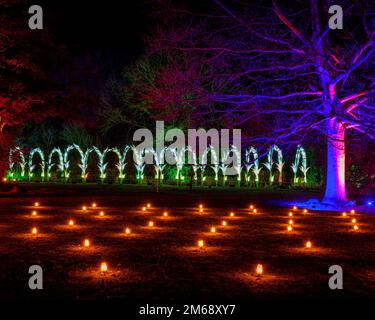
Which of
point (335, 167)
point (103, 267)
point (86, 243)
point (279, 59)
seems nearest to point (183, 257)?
point (103, 267)

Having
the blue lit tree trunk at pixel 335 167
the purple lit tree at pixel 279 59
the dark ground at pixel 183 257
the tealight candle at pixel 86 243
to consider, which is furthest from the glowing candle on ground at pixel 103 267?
the blue lit tree trunk at pixel 335 167

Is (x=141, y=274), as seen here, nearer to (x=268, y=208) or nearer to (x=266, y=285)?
(x=266, y=285)

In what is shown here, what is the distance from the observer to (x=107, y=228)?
11.7 metres

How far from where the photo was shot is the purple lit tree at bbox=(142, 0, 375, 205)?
57.2 feet

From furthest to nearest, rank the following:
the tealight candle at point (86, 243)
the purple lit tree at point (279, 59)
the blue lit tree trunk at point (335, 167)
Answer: the blue lit tree trunk at point (335, 167) < the purple lit tree at point (279, 59) < the tealight candle at point (86, 243)

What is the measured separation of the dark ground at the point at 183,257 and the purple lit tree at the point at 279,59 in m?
4.65

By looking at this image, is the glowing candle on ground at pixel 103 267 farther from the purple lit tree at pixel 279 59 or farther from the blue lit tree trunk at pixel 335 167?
the blue lit tree trunk at pixel 335 167

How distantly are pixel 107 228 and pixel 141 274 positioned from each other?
4822 millimetres

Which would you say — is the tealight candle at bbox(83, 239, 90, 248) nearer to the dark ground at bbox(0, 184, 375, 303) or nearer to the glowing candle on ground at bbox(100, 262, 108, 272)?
the dark ground at bbox(0, 184, 375, 303)

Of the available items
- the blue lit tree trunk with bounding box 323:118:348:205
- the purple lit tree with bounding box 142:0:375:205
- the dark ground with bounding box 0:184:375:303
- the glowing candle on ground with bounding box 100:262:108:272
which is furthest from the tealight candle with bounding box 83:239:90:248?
the blue lit tree trunk with bounding box 323:118:348:205

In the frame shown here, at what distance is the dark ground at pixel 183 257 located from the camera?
6119 mm
